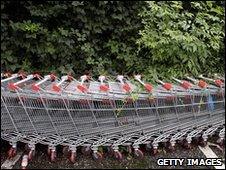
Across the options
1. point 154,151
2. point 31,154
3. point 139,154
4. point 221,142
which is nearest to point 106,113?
point 139,154

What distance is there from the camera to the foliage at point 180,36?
5652 millimetres

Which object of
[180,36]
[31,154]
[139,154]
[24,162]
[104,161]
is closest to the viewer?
[24,162]

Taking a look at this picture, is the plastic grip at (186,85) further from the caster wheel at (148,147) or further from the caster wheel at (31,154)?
the caster wheel at (31,154)

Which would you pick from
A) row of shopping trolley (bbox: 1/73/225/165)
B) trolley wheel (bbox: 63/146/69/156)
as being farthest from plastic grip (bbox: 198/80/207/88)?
trolley wheel (bbox: 63/146/69/156)

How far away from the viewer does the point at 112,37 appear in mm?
6426

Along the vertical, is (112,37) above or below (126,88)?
above

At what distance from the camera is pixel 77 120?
4859mm

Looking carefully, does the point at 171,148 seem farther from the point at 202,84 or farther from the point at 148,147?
the point at 202,84

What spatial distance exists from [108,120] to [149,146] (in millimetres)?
791

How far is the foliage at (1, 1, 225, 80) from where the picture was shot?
5.79 metres

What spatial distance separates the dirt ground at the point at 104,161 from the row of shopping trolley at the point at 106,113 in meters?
0.09

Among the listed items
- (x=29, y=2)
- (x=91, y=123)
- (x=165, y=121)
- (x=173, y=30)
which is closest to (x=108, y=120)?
(x=91, y=123)

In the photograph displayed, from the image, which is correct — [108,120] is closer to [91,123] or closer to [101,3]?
[91,123]

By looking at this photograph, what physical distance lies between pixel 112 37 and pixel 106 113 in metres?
1.92
